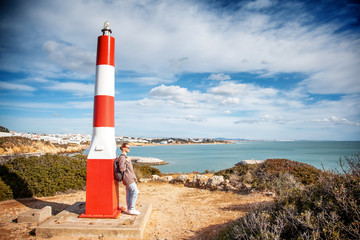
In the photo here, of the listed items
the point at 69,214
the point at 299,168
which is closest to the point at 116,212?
the point at 69,214

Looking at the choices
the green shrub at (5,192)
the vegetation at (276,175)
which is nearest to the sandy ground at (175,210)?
the green shrub at (5,192)

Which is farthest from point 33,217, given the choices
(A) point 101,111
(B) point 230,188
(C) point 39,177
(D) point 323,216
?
(B) point 230,188

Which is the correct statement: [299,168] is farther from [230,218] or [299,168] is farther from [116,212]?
[116,212]

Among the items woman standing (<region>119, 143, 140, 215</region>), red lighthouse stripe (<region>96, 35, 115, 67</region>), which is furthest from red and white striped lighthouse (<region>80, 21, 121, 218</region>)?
woman standing (<region>119, 143, 140, 215</region>)

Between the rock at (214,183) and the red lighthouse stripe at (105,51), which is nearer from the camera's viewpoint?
the red lighthouse stripe at (105,51)

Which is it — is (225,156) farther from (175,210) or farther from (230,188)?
(175,210)

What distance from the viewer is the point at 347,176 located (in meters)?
3.79

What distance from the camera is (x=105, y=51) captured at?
551 centimetres

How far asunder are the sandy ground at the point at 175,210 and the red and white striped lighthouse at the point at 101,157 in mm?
1254

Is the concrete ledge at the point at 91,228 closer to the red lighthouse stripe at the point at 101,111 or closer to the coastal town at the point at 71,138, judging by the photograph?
the red lighthouse stripe at the point at 101,111

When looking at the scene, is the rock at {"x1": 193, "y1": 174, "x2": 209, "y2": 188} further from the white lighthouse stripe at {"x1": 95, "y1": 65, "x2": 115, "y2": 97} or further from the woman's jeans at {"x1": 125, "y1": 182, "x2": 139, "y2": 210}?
the white lighthouse stripe at {"x1": 95, "y1": 65, "x2": 115, "y2": 97}

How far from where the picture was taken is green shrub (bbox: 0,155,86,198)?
8117 millimetres

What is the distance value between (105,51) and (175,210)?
5.29 m

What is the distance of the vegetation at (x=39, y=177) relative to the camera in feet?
26.2
